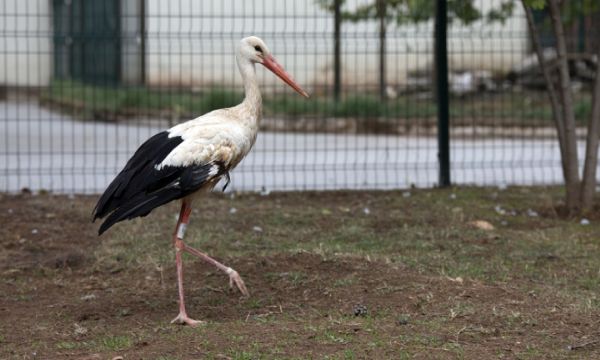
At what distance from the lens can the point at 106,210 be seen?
20.1 ft

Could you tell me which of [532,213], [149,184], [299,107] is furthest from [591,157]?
[299,107]

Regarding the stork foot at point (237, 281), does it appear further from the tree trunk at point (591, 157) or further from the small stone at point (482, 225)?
the tree trunk at point (591, 157)

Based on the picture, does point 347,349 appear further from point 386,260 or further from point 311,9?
point 311,9

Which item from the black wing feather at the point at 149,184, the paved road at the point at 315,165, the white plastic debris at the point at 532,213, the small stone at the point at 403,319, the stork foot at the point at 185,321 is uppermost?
the black wing feather at the point at 149,184

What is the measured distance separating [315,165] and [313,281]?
551 centimetres

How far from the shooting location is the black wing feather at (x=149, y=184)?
6.07 m

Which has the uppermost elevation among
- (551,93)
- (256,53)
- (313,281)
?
(256,53)

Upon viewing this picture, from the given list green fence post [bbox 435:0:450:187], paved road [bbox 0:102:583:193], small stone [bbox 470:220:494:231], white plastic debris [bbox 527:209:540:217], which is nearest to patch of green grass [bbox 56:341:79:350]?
small stone [bbox 470:220:494:231]

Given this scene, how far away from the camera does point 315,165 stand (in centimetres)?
1223

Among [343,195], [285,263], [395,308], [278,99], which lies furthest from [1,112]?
[395,308]

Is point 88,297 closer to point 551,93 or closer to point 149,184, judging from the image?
point 149,184

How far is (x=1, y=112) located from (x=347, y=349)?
1558cm

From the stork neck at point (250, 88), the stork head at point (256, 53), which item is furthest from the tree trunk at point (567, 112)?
the stork neck at point (250, 88)

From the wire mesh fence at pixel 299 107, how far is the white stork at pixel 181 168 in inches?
159
